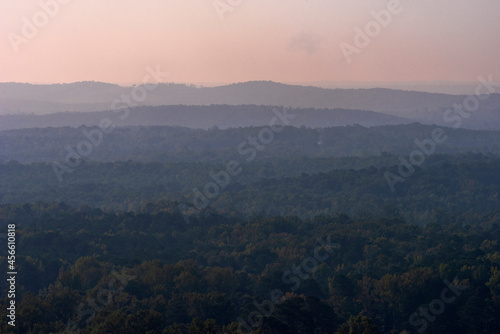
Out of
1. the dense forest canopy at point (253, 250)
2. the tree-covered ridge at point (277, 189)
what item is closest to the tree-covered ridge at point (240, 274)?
the dense forest canopy at point (253, 250)

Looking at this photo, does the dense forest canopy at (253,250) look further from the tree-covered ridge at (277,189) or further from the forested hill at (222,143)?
the forested hill at (222,143)

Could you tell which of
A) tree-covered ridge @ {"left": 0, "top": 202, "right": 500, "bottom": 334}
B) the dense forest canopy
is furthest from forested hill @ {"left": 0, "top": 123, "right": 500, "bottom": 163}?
tree-covered ridge @ {"left": 0, "top": 202, "right": 500, "bottom": 334}

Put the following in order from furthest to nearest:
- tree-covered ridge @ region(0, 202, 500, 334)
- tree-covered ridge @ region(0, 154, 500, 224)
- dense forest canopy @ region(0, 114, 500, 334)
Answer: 1. tree-covered ridge @ region(0, 154, 500, 224)
2. dense forest canopy @ region(0, 114, 500, 334)
3. tree-covered ridge @ region(0, 202, 500, 334)

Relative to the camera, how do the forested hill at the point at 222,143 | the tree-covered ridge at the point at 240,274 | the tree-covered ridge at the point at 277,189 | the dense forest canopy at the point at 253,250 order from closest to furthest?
the tree-covered ridge at the point at 240,274 → the dense forest canopy at the point at 253,250 → the tree-covered ridge at the point at 277,189 → the forested hill at the point at 222,143

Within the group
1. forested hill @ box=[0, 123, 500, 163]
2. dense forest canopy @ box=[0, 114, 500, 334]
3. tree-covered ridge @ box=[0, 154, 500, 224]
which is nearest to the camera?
dense forest canopy @ box=[0, 114, 500, 334]

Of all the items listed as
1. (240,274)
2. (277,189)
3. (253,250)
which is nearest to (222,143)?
(277,189)

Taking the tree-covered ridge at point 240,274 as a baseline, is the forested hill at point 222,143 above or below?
above

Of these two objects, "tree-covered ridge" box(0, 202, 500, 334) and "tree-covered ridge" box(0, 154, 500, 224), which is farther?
"tree-covered ridge" box(0, 154, 500, 224)

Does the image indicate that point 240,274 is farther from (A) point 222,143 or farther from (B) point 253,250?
(A) point 222,143

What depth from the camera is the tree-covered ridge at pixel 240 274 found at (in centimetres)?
2572

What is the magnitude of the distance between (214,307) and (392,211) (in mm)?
42139

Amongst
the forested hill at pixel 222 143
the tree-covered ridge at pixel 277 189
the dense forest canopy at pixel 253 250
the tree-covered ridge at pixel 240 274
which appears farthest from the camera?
the forested hill at pixel 222 143

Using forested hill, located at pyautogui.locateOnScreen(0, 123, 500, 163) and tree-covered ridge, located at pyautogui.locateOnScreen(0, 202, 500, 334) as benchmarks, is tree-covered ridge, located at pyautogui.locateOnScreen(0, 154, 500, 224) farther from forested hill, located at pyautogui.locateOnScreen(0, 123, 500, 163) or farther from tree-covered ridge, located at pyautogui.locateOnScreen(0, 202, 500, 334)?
forested hill, located at pyautogui.locateOnScreen(0, 123, 500, 163)

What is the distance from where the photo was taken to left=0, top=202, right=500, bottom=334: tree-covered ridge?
84.4 feet
